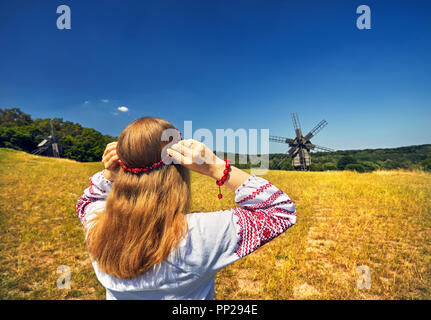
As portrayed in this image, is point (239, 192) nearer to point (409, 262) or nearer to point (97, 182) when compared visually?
point (97, 182)

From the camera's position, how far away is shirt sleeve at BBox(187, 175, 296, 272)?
1145 millimetres

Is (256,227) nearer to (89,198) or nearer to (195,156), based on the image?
(195,156)

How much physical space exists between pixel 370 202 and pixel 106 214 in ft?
37.1

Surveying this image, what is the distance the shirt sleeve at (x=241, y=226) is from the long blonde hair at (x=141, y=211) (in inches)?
5.1

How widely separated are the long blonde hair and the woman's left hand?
0.17m

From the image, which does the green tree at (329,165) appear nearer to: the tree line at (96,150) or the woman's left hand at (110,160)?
the tree line at (96,150)

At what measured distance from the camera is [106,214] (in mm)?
1309

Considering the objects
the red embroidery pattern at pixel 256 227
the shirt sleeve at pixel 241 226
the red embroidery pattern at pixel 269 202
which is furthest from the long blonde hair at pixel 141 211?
the red embroidery pattern at pixel 269 202

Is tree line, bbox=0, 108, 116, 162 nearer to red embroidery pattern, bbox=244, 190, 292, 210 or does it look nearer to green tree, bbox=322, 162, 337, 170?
red embroidery pattern, bbox=244, 190, 292, 210

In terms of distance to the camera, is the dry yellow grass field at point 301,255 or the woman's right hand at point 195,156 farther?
the dry yellow grass field at point 301,255

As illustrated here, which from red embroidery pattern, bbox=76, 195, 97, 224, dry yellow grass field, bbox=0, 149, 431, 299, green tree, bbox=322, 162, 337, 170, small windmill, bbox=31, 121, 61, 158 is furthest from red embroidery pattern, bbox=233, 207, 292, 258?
small windmill, bbox=31, 121, 61, 158

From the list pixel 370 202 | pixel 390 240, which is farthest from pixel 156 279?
pixel 370 202

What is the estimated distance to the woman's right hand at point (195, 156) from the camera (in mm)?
1093

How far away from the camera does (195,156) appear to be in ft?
3.58
